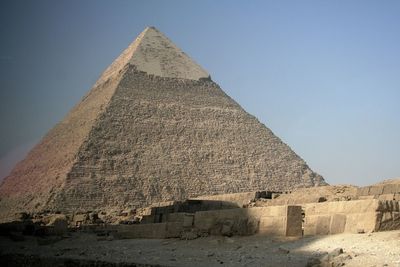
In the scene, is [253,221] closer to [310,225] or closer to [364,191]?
[310,225]

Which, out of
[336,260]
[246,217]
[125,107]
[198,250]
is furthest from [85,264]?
[125,107]

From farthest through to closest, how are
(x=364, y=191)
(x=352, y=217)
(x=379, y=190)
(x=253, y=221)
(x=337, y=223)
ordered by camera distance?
(x=364, y=191) → (x=379, y=190) → (x=253, y=221) → (x=337, y=223) → (x=352, y=217)

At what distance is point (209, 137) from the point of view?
95.2 m

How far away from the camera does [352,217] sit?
9.20 meters

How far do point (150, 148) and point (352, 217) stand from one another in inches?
3121

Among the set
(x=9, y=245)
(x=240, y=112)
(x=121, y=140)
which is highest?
(x=240, y=112)

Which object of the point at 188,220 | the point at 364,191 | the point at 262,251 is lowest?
the point at 262,251

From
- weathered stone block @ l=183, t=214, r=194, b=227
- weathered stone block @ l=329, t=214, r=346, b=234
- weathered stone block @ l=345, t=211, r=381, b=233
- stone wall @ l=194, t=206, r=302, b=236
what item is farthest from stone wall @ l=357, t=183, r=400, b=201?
weathered stone block @ l=183, t=214, r=194, b=227

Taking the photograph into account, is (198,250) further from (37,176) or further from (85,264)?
(37,176)

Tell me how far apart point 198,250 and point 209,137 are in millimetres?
84667

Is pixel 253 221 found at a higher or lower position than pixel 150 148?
lower

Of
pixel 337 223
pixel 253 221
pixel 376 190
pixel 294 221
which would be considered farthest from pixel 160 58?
pixel 337 223

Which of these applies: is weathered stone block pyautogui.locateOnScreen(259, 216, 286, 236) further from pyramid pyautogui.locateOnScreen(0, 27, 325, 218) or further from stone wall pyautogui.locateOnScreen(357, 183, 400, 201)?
pyramid pyautogui.locateOnScreen(0, 27, 325, 218)

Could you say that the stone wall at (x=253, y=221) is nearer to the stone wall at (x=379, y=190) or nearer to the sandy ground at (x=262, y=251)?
the sandy ground at (x=262, y=251)
